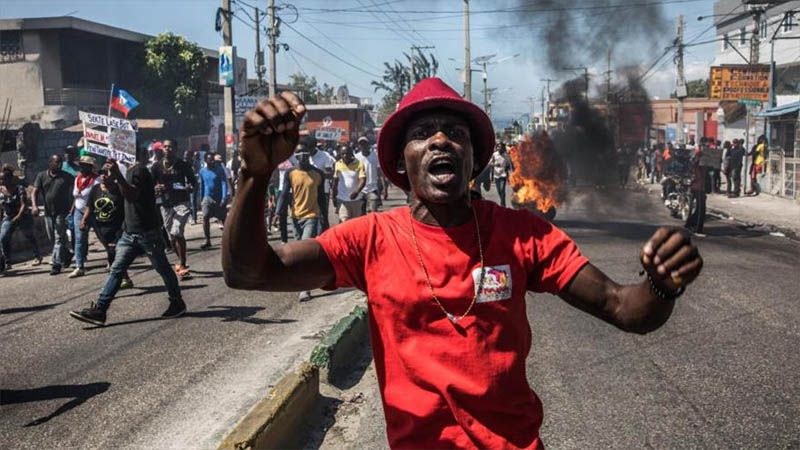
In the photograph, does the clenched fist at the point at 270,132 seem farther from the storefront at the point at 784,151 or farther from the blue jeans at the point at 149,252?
the storefront at the point at 784,151

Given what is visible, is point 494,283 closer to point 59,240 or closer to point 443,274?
point 443,274

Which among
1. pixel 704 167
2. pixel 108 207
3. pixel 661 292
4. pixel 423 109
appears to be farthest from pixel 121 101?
pixel 661 292

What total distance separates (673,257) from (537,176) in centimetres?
1507

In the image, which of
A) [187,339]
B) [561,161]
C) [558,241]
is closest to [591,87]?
[561,161]

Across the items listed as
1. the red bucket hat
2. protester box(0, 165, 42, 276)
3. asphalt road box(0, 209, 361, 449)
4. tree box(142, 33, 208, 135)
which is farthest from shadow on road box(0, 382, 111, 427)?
tree box(142, 33, 208, 135)

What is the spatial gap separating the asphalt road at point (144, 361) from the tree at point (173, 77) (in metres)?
19.9

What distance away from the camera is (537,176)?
54.9 feet

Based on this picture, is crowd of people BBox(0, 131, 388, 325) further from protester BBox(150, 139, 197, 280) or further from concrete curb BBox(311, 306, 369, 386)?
concrete curb BBox(311, 306, 369, 386)

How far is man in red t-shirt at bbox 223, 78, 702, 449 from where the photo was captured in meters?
1.94

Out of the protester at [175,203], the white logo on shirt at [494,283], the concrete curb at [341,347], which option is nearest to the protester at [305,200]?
the protester at [175,203]

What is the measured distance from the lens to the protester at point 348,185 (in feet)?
36.7

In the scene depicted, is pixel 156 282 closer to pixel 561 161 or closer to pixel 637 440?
pixel 637 440

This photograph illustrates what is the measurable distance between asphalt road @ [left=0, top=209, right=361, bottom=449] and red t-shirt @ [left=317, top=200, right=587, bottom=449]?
8.77 ft

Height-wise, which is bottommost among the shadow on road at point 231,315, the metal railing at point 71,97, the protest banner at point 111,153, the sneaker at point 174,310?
the shadow on road at point 231,315
